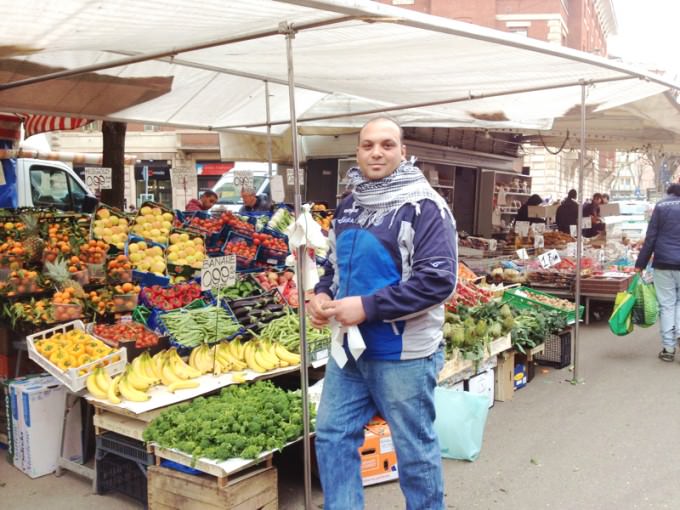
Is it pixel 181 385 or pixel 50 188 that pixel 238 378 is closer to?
pixel 181 385

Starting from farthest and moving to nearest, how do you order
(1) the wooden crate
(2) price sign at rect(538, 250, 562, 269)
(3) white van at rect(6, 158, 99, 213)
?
(3) white van at rect(6, 158, 99, 213)
(2) price sign at rect(538, 250, 562, 269)
(1) the wooden crate

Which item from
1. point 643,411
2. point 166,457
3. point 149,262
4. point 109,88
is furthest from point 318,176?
point 166,457

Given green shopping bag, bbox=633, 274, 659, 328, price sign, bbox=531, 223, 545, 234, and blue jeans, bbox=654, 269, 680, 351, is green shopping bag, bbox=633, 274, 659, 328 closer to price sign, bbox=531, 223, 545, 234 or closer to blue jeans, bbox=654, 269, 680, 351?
blue jeans, bbox=654, 269, 680, 351

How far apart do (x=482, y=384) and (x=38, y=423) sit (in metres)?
3.45

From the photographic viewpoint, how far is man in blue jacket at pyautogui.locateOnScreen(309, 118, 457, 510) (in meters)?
2.53

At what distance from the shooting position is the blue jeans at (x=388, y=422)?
2629mm

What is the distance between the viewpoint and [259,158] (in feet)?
36.5

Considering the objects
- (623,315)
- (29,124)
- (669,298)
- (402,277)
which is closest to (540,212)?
(669,298)

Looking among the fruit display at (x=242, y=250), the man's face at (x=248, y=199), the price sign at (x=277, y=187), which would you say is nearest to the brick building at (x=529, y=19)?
the man's face at (x=248, y=199)

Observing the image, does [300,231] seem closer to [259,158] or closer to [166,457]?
[166,457]

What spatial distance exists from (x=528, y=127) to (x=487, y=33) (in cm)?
549

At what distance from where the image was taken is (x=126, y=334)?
181 inches

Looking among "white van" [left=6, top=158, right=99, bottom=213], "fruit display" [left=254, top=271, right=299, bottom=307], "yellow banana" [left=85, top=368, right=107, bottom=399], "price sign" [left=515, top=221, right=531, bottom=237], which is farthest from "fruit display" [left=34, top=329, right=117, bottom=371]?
"price sign" [left=515, top=221, right=531, bottom=237]

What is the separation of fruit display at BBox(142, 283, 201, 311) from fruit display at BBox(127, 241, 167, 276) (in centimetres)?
35
